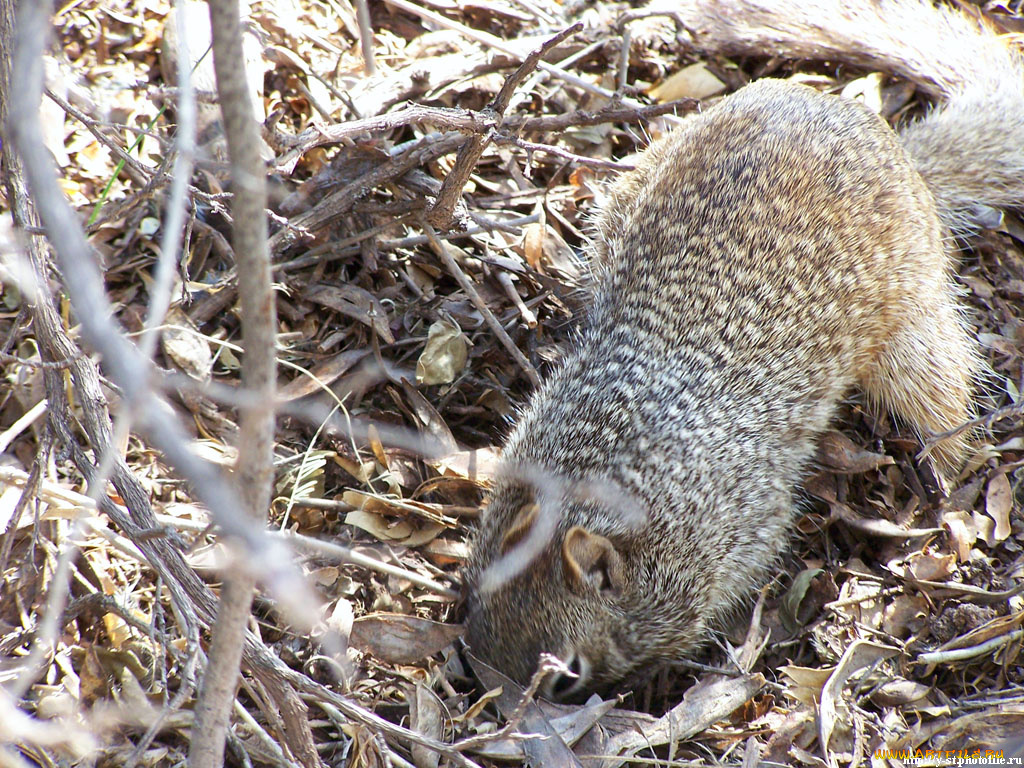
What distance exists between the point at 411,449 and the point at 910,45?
385 centimetres

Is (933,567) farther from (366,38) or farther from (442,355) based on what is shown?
(366,38)

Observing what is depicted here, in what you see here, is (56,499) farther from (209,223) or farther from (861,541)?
(861,541)

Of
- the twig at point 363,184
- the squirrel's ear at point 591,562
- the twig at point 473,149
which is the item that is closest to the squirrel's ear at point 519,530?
the squirrel's ear at point 591,562

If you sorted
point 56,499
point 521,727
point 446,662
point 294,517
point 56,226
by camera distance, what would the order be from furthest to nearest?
point 294,517
point 446,662
point 521,727
point 56,499
point 56,226

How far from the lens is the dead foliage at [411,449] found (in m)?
2.93

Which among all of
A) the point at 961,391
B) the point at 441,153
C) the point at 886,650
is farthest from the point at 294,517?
the point at 961,391

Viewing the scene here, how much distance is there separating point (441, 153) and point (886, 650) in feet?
9.37

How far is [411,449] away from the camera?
12.6ft

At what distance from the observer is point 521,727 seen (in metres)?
3.09

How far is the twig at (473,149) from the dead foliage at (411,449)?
0.02 m

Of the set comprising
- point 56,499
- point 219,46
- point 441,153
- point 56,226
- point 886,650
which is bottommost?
point 886,650

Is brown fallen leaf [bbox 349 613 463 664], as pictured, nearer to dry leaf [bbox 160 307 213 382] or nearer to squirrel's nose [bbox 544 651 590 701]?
squirrel's nose [bbox 544 651 590 701]

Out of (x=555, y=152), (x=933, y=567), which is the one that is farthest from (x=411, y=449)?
(x=933, y=567)

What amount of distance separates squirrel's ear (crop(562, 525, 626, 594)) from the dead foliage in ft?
1.54
